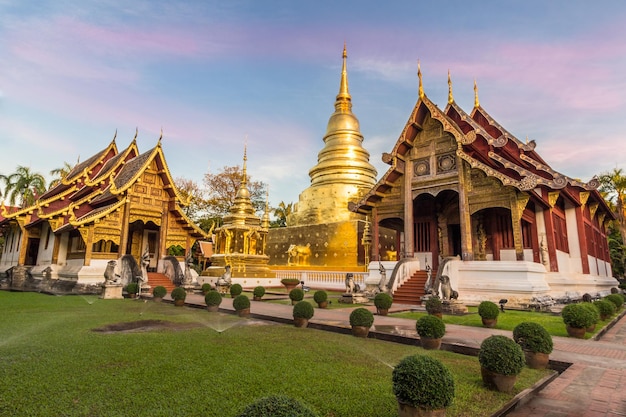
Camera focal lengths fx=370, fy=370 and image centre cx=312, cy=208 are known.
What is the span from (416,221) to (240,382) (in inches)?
595

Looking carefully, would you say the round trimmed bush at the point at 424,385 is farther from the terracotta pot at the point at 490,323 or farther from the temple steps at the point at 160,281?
the temple steps at the point at 160,281

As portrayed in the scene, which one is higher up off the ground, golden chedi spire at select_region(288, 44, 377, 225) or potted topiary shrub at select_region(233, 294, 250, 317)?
golden chedi spire at select_region(288, 44, 377, 225)

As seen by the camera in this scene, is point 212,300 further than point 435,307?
Yes

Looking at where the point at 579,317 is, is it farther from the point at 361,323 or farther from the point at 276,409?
the point at 276,409

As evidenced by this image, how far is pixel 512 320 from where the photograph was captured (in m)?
9.50

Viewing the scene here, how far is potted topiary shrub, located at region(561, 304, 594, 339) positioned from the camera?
7.39 meters

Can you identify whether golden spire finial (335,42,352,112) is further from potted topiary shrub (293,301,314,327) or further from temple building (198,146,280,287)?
potted topiary shrub (293,301,314,327)

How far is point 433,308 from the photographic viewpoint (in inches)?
384

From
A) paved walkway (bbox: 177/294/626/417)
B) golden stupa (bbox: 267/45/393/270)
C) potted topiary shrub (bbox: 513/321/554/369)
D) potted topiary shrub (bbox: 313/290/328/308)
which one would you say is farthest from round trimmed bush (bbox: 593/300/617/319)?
golden stupa (bbox: 267/45/393/270)

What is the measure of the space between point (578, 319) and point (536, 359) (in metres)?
3.22

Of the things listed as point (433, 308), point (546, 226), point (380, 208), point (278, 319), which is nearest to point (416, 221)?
point (380, 208)

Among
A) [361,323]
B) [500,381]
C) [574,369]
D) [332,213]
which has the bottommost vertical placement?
[574,369]

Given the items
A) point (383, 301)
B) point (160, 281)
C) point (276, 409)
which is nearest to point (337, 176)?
point (160, 281)

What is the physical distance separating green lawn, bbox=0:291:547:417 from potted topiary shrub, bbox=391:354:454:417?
34 cm
